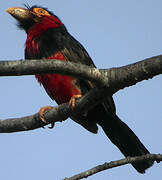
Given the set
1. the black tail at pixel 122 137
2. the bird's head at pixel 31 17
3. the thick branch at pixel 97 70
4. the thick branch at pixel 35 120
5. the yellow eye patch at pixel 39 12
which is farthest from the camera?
the yellow eye patch at pixel 39 12

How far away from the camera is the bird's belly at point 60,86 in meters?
Answer: 5.29

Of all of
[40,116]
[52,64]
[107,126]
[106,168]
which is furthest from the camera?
[107,126]

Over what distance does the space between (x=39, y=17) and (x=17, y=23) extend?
0.44 metres

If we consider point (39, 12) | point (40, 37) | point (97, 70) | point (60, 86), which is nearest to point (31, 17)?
point (39, 12)

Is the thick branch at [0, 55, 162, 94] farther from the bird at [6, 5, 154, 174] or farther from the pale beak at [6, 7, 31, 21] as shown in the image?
the pale beak at [6, 7, 31, 21]

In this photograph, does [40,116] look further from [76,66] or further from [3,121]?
[76,66]

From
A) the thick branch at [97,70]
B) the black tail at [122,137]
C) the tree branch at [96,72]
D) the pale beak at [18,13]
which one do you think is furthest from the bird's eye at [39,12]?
the thick branch at [97,70]

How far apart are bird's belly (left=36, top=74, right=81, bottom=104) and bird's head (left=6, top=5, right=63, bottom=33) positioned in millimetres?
1195

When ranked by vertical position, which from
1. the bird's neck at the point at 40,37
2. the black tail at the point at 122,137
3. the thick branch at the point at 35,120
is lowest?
the black tail at the point at 122,137

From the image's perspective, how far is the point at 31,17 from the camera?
6488 millimetres

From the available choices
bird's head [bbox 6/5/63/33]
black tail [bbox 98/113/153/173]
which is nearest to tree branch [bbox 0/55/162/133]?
black tail [bbox 98/113/153/173]

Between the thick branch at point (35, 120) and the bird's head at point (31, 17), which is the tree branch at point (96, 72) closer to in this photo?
the thick branch at point (35, 120)

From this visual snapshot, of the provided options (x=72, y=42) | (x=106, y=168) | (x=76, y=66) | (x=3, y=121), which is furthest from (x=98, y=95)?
(x=72, y=42)

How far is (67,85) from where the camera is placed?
5301 millimetres
